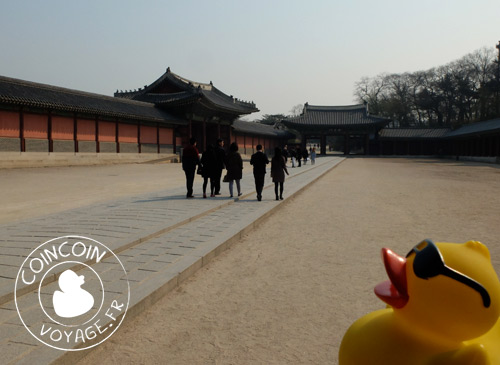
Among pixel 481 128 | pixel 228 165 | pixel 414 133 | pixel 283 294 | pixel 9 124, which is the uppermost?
pixel 414 133

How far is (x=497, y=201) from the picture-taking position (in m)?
9.93

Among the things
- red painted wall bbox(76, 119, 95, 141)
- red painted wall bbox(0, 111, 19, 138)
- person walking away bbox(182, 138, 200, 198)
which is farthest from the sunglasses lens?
red painted wall bbox(76, 119, 95, 141)

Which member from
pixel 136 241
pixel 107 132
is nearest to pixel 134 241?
pixel 136 241

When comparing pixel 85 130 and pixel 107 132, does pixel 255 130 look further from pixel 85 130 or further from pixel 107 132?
pixel 85 130

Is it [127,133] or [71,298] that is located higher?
[127,133]

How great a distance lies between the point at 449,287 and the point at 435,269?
72 millimetres

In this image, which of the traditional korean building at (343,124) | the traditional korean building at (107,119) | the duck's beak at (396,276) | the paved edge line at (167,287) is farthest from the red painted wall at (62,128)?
the traditional korean building at (343,124)

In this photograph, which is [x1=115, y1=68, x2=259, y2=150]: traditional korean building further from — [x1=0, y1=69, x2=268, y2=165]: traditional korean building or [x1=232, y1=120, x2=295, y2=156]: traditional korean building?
[x1=232, y1=120, x2=295, y2=156]: traditional korean building

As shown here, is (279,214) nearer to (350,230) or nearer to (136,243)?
(350,230)

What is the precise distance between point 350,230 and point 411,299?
5252 millimetres

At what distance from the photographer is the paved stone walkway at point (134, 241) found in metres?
2.74

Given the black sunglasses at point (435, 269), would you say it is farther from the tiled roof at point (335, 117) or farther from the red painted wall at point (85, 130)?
the tiled roof at point (335, 117)

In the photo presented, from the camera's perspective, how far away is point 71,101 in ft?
76.6

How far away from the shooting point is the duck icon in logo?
2.94 metres
